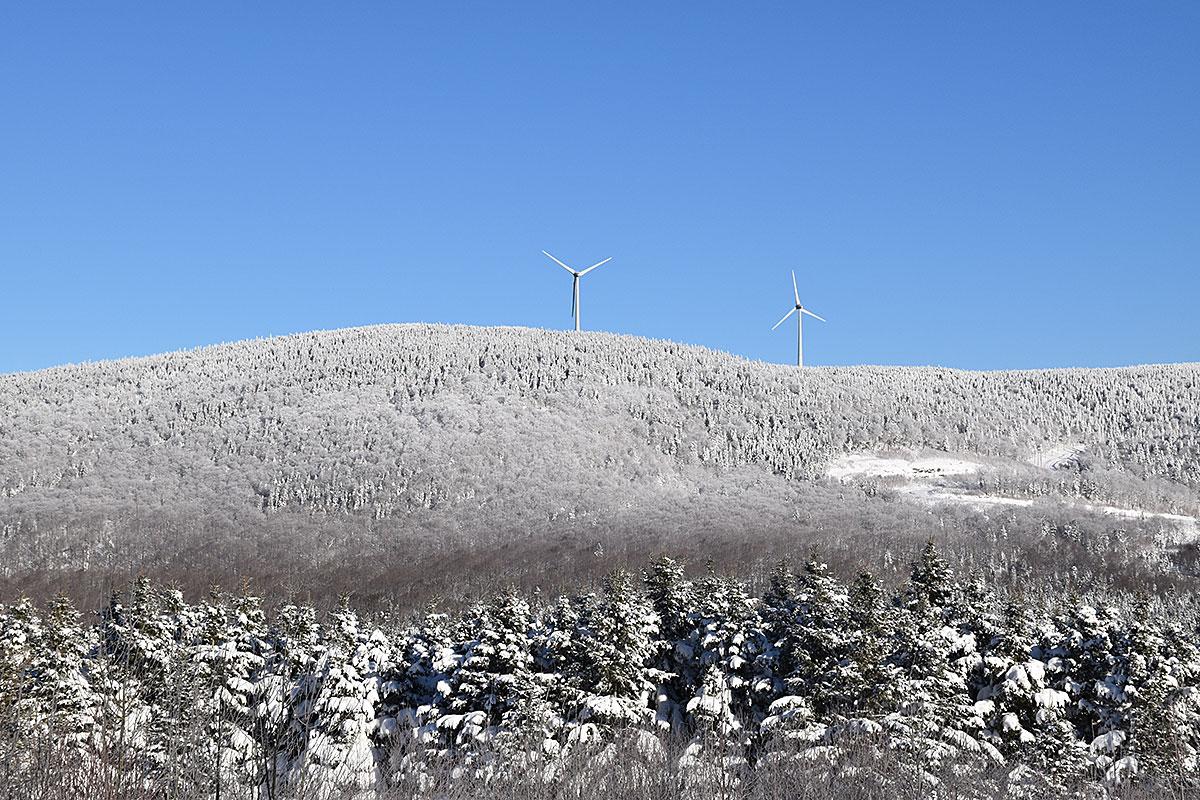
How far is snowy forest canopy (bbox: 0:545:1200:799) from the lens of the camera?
80.2 feet

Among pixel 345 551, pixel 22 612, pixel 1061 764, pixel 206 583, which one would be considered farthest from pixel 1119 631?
pixel 345 551

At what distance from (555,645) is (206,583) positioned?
13571cm

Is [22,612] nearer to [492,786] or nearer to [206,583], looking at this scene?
[492,786]

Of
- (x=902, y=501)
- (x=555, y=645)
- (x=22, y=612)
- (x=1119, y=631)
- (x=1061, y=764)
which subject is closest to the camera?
(x=1061, y=764)

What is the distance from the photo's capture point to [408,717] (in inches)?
1385

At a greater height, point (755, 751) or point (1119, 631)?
point (1119, 631)

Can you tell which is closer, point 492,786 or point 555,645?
point 492,786

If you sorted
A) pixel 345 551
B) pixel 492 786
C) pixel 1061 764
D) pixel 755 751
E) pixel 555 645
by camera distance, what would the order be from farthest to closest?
1. pixel 345 551
2. pixel 555 645
3. pixel 755 751
4. pixel 1061 764
5. pixel 492 786

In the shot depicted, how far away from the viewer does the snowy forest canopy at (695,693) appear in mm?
24453

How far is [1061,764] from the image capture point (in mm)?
28219

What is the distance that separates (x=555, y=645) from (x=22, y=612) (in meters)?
23.0

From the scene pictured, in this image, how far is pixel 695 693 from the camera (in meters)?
36.8

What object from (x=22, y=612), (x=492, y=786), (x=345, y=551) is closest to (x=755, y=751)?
(x=492, y=786)

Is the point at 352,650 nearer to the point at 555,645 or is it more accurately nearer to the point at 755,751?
the point at 555,645
